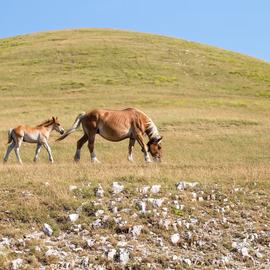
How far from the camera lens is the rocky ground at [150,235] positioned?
810cm

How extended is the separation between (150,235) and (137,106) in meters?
36.0

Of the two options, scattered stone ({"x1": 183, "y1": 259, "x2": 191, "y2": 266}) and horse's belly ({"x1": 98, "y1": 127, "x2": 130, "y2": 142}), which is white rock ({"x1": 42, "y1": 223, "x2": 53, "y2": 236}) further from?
horse's belly ({"x1": 98, "y1": 127, "x2": 130, "y2": 142})

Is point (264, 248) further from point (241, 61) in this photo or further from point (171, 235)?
point (241, 61)

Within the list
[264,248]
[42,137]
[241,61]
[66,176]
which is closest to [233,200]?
[264,248]

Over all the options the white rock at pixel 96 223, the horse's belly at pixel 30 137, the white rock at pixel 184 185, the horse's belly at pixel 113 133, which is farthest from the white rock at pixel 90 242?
the horse's belly at pixel 30 137

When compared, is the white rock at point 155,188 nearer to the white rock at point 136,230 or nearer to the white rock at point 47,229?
the white rock at point 136,230

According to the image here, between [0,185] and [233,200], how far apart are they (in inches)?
204

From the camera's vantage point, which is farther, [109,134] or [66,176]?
[109,134]

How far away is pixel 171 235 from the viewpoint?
903cm

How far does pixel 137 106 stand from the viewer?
4478cm

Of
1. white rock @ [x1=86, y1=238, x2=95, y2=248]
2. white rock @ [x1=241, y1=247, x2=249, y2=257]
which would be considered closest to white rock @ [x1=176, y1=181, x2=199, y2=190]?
white rock @ [x1=241, y1=247, x2=249, y2=257]

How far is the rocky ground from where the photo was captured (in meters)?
8.10

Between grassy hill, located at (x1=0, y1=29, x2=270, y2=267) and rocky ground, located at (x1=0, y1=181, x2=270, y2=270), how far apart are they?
0.48 feet

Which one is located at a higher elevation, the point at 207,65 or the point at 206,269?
the point at 207,65
